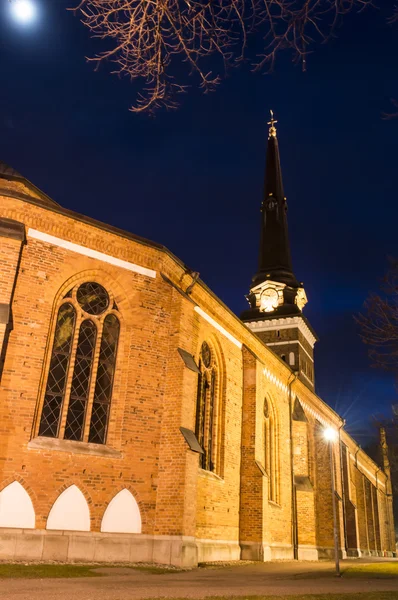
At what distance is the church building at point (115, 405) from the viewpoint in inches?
511

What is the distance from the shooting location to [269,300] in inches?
1575

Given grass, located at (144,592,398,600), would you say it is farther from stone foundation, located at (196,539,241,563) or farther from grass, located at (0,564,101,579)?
stone foundation, located at (196,539,241,563)

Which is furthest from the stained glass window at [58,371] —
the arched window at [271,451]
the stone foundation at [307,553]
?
the stone foundation at [307,553]

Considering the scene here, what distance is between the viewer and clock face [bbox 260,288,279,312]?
3966 cm

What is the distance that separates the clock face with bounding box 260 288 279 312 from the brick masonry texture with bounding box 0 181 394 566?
17737 mm

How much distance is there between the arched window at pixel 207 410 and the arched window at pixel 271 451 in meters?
5.53

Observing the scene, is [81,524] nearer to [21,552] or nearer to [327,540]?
[21,552]

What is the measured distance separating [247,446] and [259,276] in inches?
844

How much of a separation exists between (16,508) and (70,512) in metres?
1.32

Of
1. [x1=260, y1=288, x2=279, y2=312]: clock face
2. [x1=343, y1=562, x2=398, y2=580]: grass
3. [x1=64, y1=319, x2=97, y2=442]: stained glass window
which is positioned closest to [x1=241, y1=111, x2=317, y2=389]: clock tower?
[x1=260, y1=288, x2=279, y2=312]: clock face

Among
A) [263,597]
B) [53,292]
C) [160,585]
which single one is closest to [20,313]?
[53,292]

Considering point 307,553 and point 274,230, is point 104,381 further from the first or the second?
point 274,230

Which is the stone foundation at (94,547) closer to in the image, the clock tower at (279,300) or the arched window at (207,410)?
the arched window at (207,410)

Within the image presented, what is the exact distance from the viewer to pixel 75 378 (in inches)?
572
